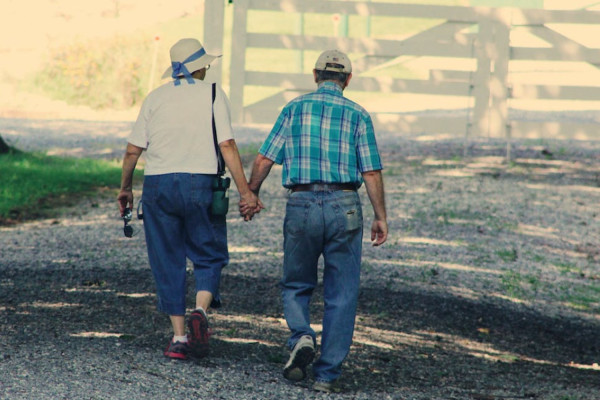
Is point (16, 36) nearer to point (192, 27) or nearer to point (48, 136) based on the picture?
point (192, 27)

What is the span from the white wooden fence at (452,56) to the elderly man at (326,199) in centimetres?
1128

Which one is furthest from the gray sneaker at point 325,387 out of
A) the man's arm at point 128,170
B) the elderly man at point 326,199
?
the man's arm at point 128,170

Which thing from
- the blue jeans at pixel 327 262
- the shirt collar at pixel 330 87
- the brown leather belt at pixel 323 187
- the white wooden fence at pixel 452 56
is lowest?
the blue jeans at pixel 327 262

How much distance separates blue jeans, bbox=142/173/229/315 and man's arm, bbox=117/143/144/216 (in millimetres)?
103

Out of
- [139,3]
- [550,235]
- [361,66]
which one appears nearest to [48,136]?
[361,66]

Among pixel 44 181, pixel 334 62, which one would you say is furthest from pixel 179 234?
pixel 44 181

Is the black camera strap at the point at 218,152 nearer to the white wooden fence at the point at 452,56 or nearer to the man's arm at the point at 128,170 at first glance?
the man's arm at the point at 128,170

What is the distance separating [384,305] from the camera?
7586 mm

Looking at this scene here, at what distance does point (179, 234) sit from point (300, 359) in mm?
948

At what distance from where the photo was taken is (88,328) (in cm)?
617

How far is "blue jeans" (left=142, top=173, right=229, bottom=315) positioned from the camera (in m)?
5.25

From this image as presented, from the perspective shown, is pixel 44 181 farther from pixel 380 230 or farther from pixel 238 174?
pixel 380 230

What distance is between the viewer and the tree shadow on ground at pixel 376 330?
5.71 meters

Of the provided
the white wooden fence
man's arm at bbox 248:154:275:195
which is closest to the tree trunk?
the white wooden fence
